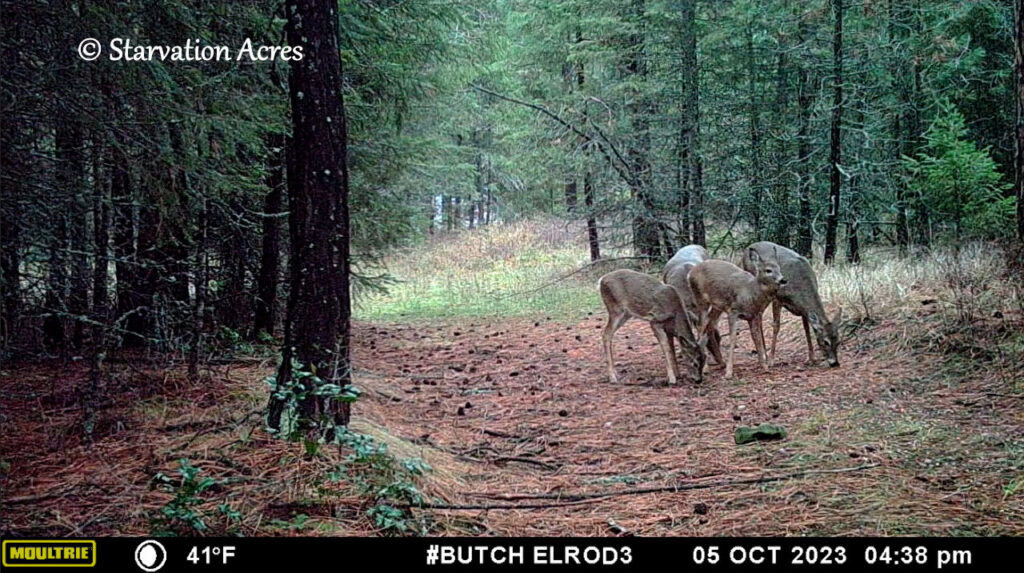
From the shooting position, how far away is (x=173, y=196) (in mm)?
5238

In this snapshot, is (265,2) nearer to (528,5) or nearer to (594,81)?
(594,81)

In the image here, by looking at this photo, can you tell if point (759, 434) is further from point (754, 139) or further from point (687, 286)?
point (754, 139)

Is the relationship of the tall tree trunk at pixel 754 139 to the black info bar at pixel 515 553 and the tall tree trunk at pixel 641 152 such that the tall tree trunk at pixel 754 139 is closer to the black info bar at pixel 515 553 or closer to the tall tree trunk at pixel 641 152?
the tall tree trunk at pixel 641 152

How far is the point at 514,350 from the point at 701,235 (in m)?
6.07

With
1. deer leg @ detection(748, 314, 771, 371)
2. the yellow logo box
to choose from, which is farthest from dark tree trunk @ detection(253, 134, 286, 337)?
deer leg @ detection(748, 314, 771, 371)

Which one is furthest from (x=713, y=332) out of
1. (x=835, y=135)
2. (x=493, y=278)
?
(x=493, y=278)

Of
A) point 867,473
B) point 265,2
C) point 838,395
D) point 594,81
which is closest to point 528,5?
point 594,81

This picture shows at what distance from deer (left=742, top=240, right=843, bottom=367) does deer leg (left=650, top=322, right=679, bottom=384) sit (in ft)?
4.14

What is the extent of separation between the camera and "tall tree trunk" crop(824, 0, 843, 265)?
43.2ft

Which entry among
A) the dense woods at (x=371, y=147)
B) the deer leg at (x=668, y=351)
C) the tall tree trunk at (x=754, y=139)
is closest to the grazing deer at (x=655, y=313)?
the deer leg at (x=668, y=351)

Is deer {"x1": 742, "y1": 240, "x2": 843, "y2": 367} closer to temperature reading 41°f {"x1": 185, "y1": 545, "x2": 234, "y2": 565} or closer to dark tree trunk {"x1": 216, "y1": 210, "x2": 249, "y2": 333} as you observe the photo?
→ dark tree trunk {"x1": 216, "y1": 210, "x2": 249, "y2": 333}

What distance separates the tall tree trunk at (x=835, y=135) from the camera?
13180 mm

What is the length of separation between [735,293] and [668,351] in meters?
0.98

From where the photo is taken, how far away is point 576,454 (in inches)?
204
